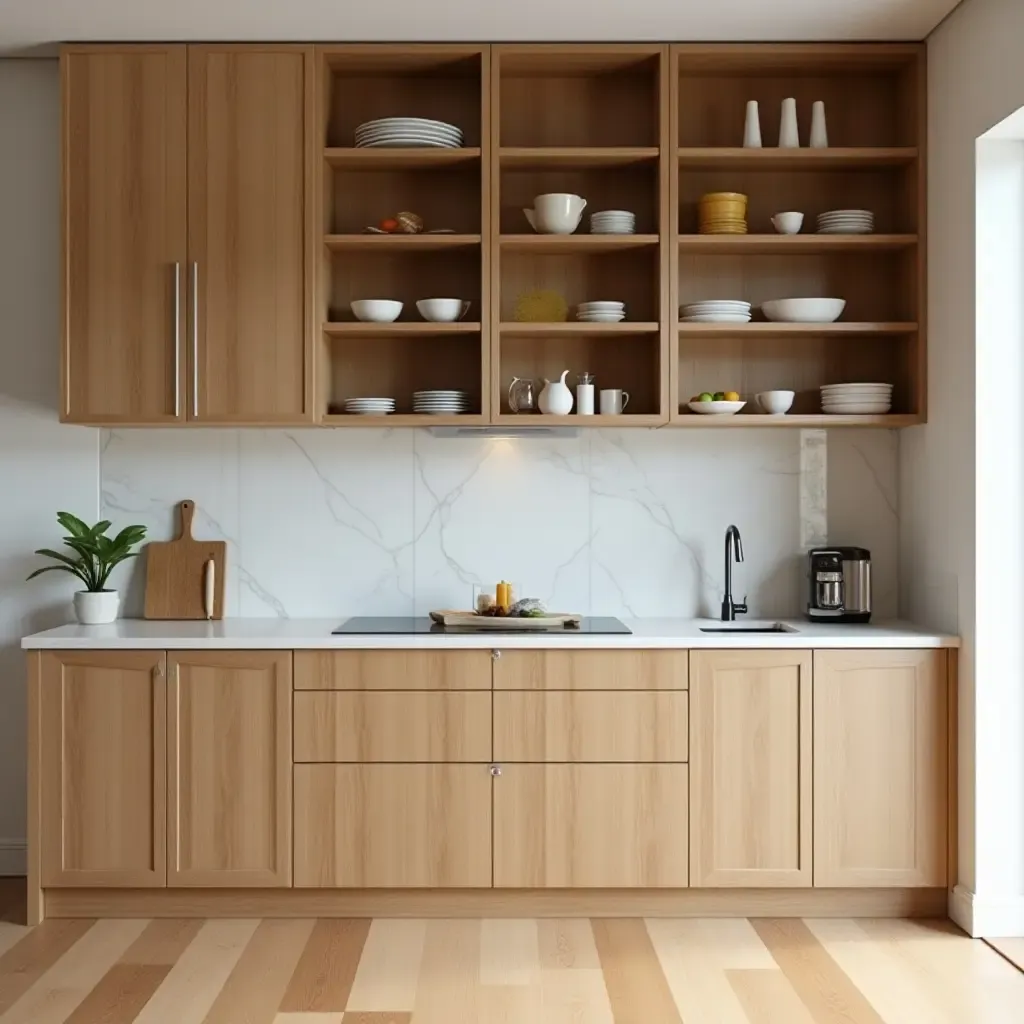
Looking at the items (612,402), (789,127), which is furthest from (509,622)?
(789,127)

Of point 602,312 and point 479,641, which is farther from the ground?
point 602,312

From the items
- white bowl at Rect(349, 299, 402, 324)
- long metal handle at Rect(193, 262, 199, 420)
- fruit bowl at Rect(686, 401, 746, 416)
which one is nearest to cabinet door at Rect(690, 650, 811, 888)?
fruit bowl at Rect(686, 401, 746, 416)

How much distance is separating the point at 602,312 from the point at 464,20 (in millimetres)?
942

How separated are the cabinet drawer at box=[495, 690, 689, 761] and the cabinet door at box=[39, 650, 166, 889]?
3.38 ft

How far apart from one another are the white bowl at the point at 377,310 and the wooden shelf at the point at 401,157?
437 mm

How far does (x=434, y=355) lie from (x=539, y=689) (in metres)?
1.19

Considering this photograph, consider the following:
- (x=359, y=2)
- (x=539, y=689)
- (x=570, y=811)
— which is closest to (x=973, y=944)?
(x=570, y=811)

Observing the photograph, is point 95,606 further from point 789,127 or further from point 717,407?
point 789,127

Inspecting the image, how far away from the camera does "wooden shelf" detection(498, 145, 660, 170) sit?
12.1ft

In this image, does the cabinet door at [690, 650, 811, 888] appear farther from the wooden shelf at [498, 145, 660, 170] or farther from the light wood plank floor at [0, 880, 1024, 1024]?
the wooden shelf at [498, 145, 660, 170]

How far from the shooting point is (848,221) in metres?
3.79

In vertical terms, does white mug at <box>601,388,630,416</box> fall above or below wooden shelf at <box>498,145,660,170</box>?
below

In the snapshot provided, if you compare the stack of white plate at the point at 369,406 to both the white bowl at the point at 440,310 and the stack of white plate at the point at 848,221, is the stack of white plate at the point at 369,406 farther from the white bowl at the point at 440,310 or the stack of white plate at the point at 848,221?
the stack of white plate at the point at 848,221

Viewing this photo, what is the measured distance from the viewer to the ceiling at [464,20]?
11.2ft
